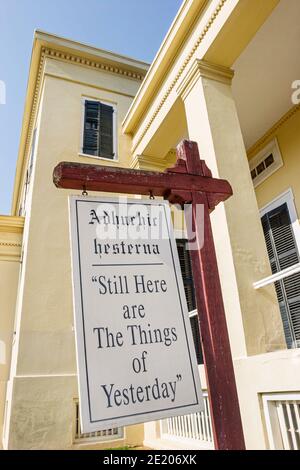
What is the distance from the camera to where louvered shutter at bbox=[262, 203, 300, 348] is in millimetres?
5840

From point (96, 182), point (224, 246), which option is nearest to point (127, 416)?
point (96, 182)

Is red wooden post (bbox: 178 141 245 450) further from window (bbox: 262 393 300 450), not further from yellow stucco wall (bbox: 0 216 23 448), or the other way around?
yellow stucco wall (bbox: 0 216 23 448)

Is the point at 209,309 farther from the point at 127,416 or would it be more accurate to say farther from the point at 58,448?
the point at 58,448

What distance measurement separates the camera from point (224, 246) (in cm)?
362

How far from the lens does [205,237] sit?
1952 millimetres

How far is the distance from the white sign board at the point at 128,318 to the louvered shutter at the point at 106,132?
6.16m

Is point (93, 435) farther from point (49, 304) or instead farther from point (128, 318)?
point (128, 318)

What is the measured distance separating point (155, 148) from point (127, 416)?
582cm

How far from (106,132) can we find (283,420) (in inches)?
276

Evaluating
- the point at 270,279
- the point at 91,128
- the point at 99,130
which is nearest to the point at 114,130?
the point at 99,130

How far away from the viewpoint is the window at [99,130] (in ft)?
25.4

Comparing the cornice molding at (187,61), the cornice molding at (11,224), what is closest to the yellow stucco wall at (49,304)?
the cornice molding at (11,224)

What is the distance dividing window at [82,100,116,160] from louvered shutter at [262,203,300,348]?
3.87 meters

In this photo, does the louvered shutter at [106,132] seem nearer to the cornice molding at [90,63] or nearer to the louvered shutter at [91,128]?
the louvered shutter at [91,128]
